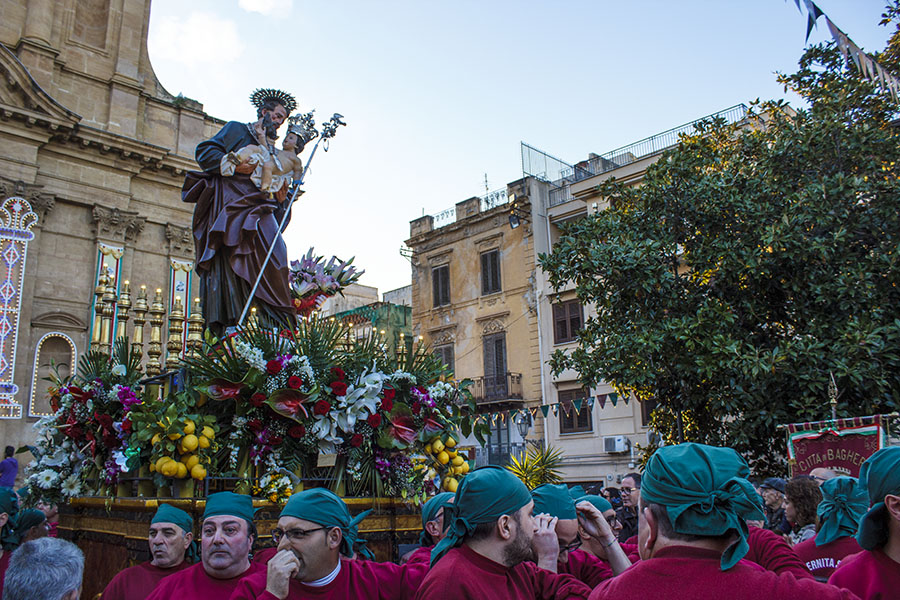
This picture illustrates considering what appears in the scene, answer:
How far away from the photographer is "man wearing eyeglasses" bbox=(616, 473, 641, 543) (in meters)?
8.38

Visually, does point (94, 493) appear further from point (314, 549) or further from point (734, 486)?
point (734, 486)

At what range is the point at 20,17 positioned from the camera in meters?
18.3

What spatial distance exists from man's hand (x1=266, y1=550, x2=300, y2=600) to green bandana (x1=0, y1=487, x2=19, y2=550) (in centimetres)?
268

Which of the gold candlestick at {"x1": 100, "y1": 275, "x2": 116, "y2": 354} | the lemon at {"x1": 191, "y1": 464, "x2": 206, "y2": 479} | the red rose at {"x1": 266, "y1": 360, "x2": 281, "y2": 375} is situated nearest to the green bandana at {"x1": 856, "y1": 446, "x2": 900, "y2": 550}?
the red rose at {"x1": 266, "y1": 360, "x2": 281, "y2": 375}

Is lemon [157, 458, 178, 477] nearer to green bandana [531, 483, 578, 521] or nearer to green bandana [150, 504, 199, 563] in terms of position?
green bandana [150, 504, 199, 563]

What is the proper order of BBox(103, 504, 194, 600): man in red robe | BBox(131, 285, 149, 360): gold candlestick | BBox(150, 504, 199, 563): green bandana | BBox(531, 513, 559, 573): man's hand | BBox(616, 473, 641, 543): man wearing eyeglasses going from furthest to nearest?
BBox(616, 473, 641, 543): man wearing eyeglasses, BBox(131, 285, 149, 360): gold candlestick, BBox(150, 504, 199, 563): green bandana, BBox(103, 504, 194, 600): man in red robe, BBox(531, 513, 559, 573): man's hand

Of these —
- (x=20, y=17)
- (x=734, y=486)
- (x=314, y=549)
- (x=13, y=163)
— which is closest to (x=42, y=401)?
(x=13, y=163)

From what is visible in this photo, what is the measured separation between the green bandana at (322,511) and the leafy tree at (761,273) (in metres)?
9.01

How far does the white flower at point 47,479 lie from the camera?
573 cm

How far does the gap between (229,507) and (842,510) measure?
3.06 metres

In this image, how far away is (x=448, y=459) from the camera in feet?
17.2

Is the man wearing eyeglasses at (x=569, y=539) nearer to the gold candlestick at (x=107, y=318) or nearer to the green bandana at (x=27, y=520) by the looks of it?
the green bandana at (x=27, y=520)

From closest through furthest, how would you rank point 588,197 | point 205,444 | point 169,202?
point 205,444
point 169,202
point 588,197

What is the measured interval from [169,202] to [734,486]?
2046 centimetres
